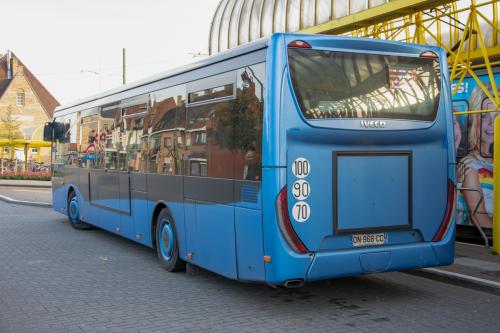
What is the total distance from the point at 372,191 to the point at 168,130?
339cm

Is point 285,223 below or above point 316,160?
below

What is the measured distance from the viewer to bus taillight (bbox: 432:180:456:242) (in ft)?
24.4

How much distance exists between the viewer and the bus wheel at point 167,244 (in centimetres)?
902

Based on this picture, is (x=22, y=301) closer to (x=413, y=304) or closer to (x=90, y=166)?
(x=413, y=304)

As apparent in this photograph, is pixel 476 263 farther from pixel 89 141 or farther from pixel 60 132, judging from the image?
pixel 60 132

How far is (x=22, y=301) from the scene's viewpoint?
729 centimetres

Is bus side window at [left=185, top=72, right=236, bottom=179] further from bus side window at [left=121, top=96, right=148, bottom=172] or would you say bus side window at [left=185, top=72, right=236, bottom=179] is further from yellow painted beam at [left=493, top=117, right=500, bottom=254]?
yellow painted beam at [left=493, top=117, right=500, bottom=254]

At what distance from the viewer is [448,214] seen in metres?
7.50

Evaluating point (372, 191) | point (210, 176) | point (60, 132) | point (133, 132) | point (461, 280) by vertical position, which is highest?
point (60, 132)

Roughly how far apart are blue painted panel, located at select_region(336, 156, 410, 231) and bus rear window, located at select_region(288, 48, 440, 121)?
0.51 m

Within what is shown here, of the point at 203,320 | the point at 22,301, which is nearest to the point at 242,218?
the point at 203,320

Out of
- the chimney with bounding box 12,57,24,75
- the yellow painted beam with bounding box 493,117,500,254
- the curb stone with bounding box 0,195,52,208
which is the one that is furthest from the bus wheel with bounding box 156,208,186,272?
the chimney with bounding box 12,57,24,75

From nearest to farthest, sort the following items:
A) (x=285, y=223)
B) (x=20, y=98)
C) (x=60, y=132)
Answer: (x=285, y=223)
(x=60, y=132)
(x=20, y=98)

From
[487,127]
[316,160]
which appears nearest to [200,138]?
[316,160]
